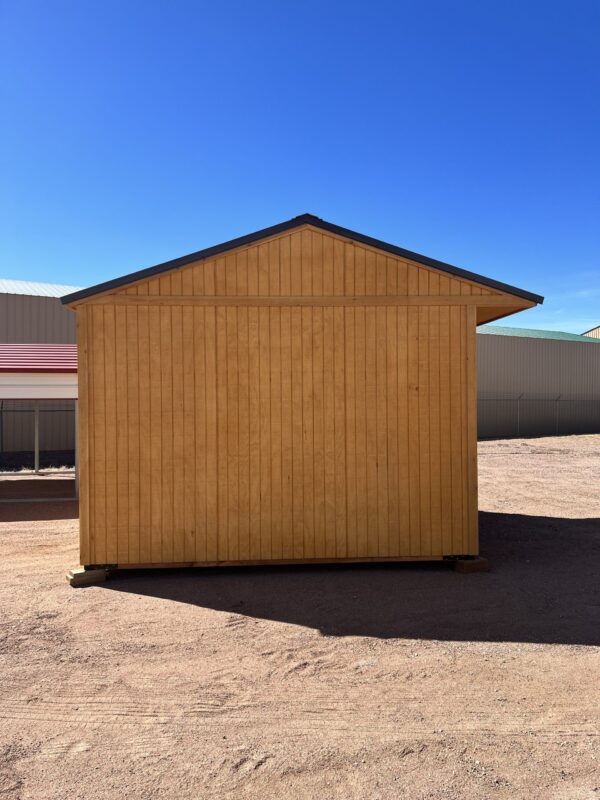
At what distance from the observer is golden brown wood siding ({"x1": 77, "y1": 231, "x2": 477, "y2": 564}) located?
21.1ft

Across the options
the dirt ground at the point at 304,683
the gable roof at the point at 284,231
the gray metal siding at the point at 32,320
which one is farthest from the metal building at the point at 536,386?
the dirt ground at the point at 304,683

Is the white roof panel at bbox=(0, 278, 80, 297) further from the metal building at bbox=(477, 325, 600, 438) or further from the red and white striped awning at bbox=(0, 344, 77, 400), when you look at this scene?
the metal building at bbox=(477, 325, 600, 438)

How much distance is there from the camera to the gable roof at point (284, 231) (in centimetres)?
637

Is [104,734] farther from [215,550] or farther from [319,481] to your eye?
[319,481]

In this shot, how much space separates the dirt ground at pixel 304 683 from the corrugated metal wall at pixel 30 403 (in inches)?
599

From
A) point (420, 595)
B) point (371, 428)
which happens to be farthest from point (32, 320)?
point (420, 595)

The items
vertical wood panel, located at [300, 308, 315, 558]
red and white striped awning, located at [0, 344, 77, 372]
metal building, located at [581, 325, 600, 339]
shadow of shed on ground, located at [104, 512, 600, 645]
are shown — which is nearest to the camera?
shadow of shed on ground, located at [104, 512, 600, 645]

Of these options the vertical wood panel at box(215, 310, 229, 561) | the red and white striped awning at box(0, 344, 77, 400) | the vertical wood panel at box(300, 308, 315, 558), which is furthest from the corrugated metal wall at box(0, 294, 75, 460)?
the vertical wood panel at box(300, 308, 315, 558)

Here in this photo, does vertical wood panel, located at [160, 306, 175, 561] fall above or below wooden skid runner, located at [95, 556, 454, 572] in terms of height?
above

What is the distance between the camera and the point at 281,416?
21.5ft

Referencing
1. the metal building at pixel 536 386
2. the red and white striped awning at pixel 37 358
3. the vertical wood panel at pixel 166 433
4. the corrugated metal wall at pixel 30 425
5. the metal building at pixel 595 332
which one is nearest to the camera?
the vertical wood panel at pixel 166 433

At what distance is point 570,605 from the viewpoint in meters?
5.43

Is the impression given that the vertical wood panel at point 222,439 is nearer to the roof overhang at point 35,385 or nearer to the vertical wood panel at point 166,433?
the vertical wood panel at point 166,433

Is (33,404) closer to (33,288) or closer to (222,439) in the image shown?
(33,288)
